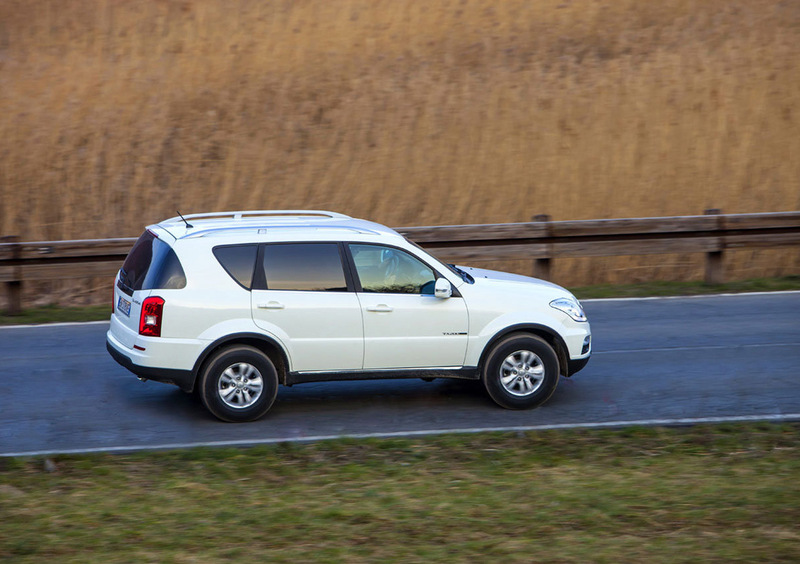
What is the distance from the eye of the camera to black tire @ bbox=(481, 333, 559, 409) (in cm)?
868

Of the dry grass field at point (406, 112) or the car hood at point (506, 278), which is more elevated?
the dry grass field at point (406, 112)

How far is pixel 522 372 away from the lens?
8.73 metres

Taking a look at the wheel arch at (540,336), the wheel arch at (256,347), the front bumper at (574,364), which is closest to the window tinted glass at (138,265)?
the wheel arch at (256,347)

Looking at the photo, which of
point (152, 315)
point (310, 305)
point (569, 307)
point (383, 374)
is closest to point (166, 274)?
point (152, 315)

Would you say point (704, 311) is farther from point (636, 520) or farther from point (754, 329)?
point (636, 520)

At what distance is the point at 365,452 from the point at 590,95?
64.9 ft

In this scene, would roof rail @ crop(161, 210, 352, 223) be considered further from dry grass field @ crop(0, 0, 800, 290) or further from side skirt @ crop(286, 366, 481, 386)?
dry grass field @ crop(0, 0, 800, 290)

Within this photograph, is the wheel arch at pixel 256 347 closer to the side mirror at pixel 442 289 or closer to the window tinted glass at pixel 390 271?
the window tinted glass at pixel 390 271

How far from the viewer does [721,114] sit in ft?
80.8

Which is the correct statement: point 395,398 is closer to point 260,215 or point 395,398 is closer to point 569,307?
point 569,307

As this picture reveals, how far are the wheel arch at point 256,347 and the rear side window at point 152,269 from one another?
1.91ft

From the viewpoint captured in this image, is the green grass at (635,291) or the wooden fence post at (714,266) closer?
the green grass at (635,291)

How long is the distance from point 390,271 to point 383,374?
92cm

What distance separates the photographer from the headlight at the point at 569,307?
349 inches
